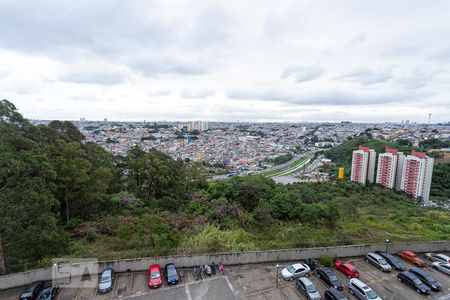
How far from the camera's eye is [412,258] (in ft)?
45.7

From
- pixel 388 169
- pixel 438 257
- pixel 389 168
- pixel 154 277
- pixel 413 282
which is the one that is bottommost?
pixel 388 169

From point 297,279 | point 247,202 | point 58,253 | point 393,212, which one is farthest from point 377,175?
point 58,253

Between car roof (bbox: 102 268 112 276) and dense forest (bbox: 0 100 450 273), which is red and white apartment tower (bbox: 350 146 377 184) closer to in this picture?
dense forest (bbox: 0 100 450 273)

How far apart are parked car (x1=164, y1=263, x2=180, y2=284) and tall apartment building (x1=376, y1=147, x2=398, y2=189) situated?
44927 millimetres

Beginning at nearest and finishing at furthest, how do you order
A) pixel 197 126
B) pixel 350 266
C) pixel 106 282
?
pixel 106 282, pixel 350 266, pixel 197 126

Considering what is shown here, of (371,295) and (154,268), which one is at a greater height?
Answer: (154,268)

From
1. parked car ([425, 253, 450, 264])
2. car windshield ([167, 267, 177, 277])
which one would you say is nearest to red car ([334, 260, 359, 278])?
parked car ([425, 253, 450, 264])

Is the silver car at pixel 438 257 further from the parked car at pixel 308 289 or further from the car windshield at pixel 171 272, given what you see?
the car windshield at pixel 171 272

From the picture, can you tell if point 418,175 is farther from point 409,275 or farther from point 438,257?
point 409,275

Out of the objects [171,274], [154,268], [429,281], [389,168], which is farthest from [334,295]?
[389,168]

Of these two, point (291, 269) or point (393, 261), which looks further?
point (393, 261)

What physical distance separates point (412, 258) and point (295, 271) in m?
7.24

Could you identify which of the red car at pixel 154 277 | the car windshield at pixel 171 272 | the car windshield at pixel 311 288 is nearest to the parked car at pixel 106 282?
the red car at pixel 154 277

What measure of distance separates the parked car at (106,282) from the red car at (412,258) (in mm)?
15819
